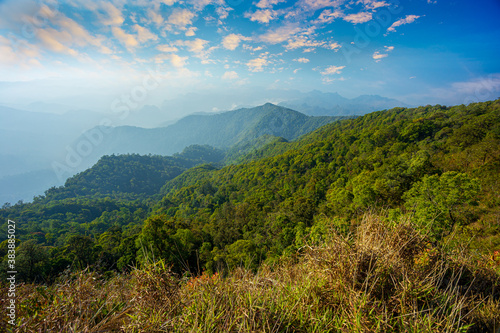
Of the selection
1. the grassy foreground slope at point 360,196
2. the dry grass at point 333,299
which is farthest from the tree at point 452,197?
the dry grass at point 333,299

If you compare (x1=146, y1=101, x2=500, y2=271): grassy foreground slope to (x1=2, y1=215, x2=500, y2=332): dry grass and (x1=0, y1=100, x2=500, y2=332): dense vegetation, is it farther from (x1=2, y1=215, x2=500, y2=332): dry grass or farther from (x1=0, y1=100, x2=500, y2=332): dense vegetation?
(x1=2, y1=215, x2=500, y2=332): dry grass

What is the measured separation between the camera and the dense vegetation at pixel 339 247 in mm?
1641

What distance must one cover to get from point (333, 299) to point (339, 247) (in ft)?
1.47

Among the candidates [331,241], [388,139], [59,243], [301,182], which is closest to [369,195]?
[331,241]

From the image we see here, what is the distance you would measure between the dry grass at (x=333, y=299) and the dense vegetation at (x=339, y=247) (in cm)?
1

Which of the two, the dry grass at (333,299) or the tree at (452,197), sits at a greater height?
the dry grass at (333,299)

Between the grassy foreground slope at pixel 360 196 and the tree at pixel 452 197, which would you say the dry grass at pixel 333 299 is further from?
the tree at pixel 452 197

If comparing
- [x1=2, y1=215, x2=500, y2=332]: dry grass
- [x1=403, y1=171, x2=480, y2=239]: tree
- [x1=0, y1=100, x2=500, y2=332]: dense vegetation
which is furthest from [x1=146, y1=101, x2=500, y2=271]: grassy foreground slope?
[x1=2, y1=215, x2=500, y2=332]: dry grass

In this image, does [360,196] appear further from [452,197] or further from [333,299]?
[333,299]

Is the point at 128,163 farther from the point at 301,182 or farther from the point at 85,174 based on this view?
the point at 301,182

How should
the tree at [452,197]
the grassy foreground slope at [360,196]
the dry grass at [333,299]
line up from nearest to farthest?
1. the dry grass at [333,299]
2. the grassy foreground slope at [360,196]
3. the tree at [452,197]

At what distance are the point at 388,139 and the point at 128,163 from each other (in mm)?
166976

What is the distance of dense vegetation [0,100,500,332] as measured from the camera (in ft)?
5.38

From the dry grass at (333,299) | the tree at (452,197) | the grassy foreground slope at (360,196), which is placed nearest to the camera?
the dry grass at (333,299)
